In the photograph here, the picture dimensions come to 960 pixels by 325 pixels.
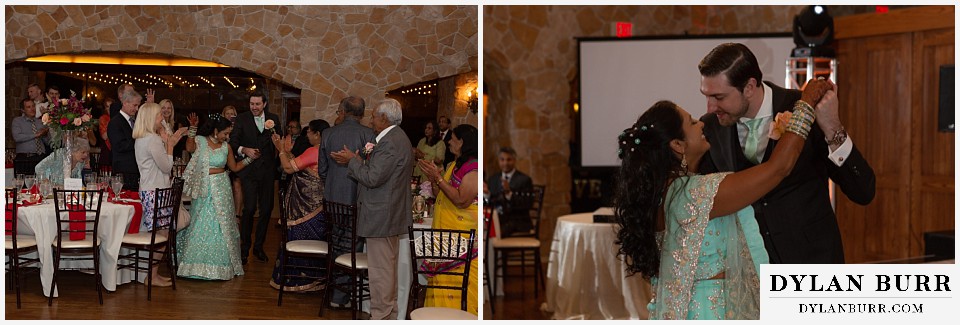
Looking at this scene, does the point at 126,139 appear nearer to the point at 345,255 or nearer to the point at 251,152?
the point at 251,152

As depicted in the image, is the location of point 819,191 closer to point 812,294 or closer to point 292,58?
point 812,294

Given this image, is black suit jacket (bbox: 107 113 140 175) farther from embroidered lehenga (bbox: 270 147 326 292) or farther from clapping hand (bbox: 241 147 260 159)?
embroidered lehenga (bbox: 270 147 326 292)

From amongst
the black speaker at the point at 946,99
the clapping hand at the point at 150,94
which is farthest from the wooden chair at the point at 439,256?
the black speaker at the point at 946,99

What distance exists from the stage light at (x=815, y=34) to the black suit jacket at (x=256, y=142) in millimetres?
3861

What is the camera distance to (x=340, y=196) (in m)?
4.50

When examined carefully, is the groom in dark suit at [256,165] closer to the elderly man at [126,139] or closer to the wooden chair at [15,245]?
the elderly man at [126,139]

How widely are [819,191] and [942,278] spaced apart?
3.88 feet

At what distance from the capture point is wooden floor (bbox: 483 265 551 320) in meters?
6.87

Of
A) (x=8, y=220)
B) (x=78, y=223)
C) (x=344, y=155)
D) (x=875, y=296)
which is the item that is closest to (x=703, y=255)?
(x=875, y=296)

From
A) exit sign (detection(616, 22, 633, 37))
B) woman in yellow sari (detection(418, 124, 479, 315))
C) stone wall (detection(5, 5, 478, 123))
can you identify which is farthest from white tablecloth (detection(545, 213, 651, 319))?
exit sign (detection(616, 22, 633, 37))

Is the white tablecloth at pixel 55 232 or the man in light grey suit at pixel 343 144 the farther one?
the white tablecloth at pixel 55 232

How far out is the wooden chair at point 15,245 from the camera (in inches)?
175

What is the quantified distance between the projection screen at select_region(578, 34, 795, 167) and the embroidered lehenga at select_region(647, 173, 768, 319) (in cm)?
525

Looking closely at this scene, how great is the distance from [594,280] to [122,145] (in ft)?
9.65
